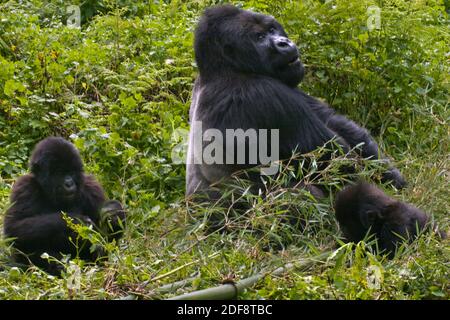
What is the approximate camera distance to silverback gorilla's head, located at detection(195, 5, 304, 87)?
5379mm

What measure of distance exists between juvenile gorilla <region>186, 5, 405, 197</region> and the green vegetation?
261mm

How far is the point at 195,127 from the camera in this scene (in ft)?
17.7

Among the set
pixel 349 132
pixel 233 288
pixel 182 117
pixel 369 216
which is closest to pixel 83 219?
pixel 233 288

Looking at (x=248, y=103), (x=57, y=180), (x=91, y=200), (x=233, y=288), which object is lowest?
(x=233, y=288)

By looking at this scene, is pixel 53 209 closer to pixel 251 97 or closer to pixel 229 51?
pixel 251 97

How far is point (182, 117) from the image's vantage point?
6488 millimetres

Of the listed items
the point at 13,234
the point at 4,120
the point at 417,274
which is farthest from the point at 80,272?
the point at 4,120

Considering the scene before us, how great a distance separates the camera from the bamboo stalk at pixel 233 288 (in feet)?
12.5

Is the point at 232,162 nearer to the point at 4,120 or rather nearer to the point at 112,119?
the point at 112,119

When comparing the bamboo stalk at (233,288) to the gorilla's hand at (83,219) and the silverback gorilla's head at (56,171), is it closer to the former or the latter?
the gorilla's hand at (83,219)

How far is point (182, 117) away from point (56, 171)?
6.20ft

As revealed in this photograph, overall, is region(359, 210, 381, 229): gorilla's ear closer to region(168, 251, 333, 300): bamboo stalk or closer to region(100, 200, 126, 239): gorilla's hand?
region(168, 251, 333, 300): bamboo stalk

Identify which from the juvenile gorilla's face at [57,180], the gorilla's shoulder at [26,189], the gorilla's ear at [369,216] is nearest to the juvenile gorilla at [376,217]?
the gorilla's ear at [369,216]

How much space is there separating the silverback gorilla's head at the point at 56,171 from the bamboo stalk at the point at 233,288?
1094 millimetres
